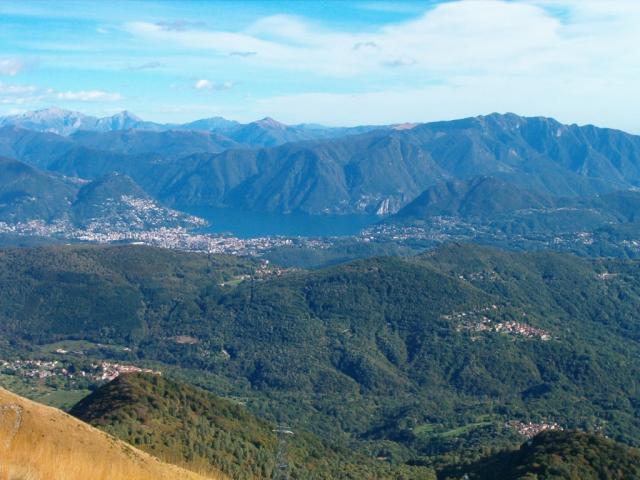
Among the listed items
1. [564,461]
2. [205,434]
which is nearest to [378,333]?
[205,434]

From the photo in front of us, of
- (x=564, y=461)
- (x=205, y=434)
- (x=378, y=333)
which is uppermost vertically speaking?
(x=564, y=461)

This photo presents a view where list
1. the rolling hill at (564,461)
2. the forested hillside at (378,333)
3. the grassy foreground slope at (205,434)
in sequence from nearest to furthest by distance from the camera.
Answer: the rolling hill at (564,461) → the grassy foreground slope at (205,434) → the forested hillside at (378,333)

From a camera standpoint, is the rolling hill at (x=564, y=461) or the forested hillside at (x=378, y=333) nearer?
the rolling hill at (x=564, y=461)

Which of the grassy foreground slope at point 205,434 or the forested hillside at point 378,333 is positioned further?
the forested hillside at point 378,333

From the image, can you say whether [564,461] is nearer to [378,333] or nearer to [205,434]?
Result: [205,434]

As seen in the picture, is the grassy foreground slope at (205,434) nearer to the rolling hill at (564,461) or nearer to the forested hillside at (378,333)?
the rolling hill at (564,461)

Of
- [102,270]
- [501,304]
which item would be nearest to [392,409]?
[501,304]

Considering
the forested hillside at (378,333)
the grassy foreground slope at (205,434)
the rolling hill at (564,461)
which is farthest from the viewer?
the forested hillside at (378,333)

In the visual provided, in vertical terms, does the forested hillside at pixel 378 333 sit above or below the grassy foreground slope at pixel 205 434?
below

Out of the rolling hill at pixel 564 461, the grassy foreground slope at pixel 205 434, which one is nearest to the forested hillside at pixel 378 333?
the grassy foreground slope at pixel 205 434
